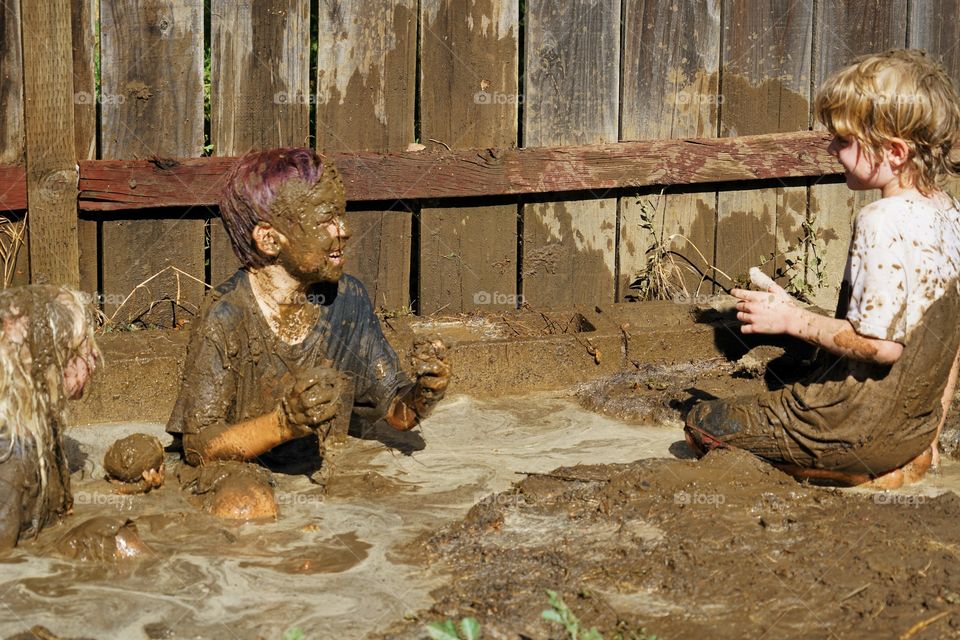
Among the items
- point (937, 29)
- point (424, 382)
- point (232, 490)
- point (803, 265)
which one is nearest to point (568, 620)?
point (424, 382)

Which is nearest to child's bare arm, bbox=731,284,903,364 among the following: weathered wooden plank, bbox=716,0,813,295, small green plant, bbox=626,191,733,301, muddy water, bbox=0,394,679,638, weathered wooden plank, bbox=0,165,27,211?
muddy water, bbox=0,394,679,638

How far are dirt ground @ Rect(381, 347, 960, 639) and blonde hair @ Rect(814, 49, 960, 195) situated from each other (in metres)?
1.32

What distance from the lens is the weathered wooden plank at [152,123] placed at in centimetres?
677

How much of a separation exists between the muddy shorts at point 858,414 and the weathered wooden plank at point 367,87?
2.51 m

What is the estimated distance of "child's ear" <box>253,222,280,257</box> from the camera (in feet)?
17.6

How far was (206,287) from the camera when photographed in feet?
23.5

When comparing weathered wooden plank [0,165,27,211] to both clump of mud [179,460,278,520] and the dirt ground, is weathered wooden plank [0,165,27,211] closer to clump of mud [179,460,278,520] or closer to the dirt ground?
clump of mud [179,460,278,520]

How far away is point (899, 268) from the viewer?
5.14 meters

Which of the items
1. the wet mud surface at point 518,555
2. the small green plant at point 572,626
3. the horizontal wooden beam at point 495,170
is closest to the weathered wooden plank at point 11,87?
the horizontal wooden beam at point 495,170

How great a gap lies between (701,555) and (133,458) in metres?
2.30

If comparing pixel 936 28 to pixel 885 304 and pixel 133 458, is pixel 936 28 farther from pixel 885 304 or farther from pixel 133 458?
pixel 133 458

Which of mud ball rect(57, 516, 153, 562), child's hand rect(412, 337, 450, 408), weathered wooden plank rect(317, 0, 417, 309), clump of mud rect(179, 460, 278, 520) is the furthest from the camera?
weathered wooden plank rect(317, 0, 417, 309)

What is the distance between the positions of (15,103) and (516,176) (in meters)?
2.63

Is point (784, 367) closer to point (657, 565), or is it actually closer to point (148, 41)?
point (657, 565)
